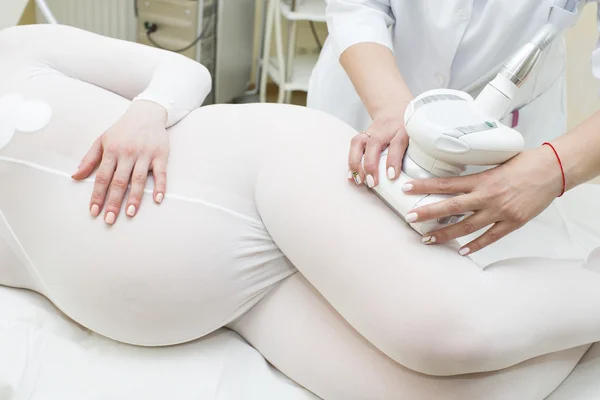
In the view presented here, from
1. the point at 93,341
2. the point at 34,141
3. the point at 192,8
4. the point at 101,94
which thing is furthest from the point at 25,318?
the point at 192,8

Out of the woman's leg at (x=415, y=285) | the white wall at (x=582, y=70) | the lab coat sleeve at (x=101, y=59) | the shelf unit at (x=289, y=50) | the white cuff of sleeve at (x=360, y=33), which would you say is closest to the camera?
the woman's leg at (x=415, y=285)

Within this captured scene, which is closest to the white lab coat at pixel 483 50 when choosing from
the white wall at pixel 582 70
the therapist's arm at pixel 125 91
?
the therapist's arm at pixel 125 91

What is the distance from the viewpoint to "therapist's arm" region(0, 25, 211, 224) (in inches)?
36.1

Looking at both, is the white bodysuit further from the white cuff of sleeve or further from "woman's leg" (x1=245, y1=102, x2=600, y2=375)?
the white cuff of sleeve

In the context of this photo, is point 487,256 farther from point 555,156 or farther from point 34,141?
point 34,141

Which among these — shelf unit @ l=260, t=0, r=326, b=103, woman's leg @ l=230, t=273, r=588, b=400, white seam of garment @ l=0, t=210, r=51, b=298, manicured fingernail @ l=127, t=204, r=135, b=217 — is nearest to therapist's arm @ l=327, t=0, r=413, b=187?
woman's leg @ l=230, t=273, r=588, b=400

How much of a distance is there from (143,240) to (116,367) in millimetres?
204

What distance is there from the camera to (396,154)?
859 mm

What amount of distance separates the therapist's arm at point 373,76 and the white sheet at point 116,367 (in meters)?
0.34

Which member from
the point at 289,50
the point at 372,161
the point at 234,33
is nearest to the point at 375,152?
the point at 372,161

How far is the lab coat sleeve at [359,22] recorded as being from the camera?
1.20 metres

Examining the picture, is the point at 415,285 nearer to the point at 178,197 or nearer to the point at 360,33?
the point at 178,197

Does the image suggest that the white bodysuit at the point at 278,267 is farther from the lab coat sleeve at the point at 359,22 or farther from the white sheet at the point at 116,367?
the lab coat sleeve at the point at 359,22

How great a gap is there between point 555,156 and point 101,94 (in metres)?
0.77
